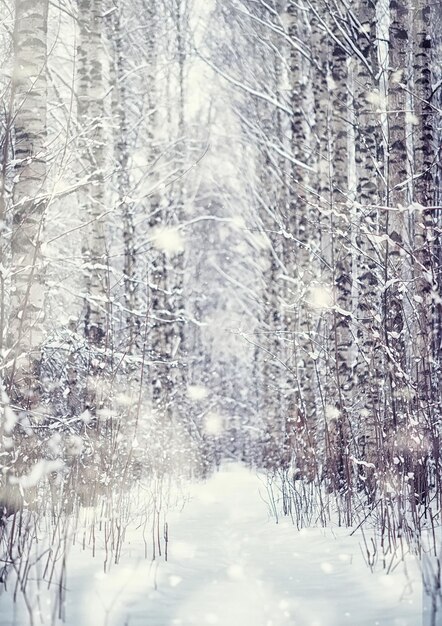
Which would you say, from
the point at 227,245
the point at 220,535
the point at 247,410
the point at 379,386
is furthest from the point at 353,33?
the point at 247,410

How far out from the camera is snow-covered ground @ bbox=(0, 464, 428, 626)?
2680 mm

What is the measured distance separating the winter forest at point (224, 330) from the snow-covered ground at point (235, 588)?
0.02m

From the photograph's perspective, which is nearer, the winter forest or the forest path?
the forest path

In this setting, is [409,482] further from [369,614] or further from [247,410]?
[247,410]

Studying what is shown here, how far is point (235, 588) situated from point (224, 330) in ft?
19.6

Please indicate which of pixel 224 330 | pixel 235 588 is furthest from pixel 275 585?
pixel 224 330

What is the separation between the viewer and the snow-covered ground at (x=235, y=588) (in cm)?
268

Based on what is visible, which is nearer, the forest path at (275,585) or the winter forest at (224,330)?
the forest path at (275,585)

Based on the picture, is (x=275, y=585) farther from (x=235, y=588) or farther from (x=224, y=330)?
(x=224, y=330)

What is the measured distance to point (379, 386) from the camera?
493cm

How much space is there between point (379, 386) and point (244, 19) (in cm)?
886

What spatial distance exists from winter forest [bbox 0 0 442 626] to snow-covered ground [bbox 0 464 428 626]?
2 cm

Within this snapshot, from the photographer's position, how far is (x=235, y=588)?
10.8ft

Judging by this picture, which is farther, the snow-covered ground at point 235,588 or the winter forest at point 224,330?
the winter forest at point 224,330
